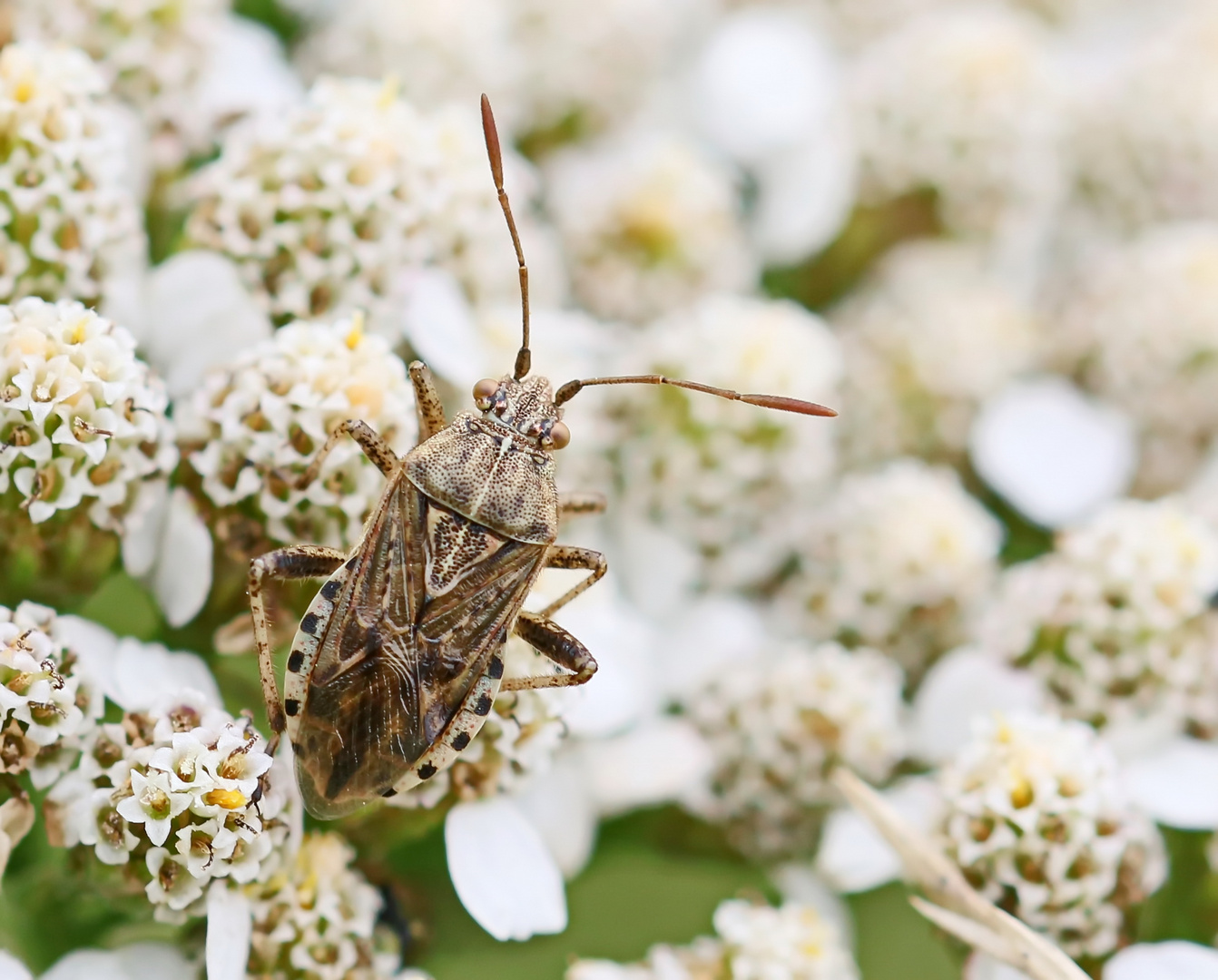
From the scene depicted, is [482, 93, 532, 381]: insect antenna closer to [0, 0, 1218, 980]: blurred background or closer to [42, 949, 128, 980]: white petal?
[0, 0, 1218, 980]: blurred background

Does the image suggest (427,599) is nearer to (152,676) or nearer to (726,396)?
(152,676)

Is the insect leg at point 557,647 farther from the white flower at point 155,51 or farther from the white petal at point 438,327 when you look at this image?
the white flower at point 155,51

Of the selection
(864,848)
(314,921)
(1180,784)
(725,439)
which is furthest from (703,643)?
(314,921)

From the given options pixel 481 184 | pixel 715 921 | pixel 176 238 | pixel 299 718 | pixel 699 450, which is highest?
pixel 481 184

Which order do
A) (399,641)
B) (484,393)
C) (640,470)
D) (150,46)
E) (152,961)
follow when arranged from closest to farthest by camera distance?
(152,961) → (399,641) → (484,393) → (150,46) → (640,470)

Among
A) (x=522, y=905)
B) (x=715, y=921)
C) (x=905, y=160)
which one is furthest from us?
(x=905, y=160)

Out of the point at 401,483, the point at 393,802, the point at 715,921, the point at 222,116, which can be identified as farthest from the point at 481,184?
the point at 715,921

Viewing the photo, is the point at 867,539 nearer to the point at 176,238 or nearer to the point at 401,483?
the point at 401,483
